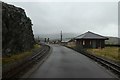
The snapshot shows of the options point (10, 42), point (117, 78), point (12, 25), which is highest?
point (12, 25)

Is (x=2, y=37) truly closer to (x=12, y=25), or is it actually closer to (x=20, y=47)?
(x=12, y=25)

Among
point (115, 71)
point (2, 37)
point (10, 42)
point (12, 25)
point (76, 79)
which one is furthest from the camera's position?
point (12, 25)

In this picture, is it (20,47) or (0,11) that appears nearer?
(0,11)

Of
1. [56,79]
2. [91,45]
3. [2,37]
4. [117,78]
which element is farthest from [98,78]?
[91,45]

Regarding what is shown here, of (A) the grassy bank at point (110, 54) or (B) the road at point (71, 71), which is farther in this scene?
(A) the grassy bank at point (110, 54)

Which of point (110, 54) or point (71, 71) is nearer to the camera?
point (71, 71)

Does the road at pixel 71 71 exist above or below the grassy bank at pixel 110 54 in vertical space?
below

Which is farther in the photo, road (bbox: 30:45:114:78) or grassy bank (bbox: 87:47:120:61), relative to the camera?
grassy bank (bbox: 87:47:120:61)

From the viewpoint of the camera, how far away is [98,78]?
12.6 meters

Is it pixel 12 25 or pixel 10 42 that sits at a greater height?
pixel 12 25

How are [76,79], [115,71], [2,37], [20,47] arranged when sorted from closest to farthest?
1. [76,79]
2. [115,71]
3. [2,37]
4. [20,47]

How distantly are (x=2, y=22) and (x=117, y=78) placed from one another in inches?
785

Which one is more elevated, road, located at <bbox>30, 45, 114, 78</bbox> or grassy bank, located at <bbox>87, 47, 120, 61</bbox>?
grassy bank, located at <bbox>87, 47, 120, 61</bbox>

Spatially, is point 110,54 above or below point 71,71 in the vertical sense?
above
